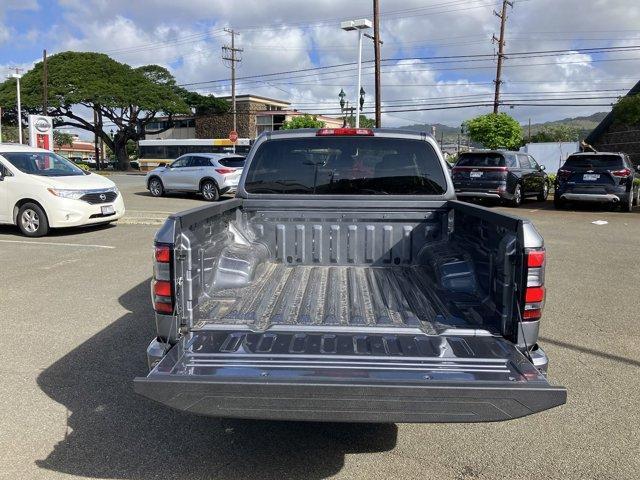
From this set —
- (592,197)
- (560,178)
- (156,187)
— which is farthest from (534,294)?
(156,187)

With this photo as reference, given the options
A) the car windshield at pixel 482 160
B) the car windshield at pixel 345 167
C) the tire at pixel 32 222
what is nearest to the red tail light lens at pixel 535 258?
the car windshield at pixel 345 167

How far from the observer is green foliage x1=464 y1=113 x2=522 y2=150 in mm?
34062

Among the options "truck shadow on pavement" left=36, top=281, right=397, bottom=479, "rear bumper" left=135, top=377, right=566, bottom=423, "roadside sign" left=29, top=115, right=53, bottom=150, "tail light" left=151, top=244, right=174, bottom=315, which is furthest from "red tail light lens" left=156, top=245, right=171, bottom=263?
"roadside sign" left=29, top=115, right=53, bottom=150

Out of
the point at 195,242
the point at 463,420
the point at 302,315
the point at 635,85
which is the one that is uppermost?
the point at 635,85

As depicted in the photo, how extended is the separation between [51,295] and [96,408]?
11.1 ft

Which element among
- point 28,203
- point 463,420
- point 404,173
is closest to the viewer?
point 463,420

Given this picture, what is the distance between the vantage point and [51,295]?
263 inches

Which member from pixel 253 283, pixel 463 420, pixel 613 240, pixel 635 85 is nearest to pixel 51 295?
pixel 253 283

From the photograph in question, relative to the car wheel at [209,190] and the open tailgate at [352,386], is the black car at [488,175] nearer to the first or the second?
the car wheel at [209,190]

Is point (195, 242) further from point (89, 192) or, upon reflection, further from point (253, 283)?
point (89, 192)

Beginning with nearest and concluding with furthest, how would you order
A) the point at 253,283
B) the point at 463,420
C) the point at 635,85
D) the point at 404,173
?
1. the point at 463,420
2. the point at 253,283
3. the point at 404,173
4. the point at 635,85

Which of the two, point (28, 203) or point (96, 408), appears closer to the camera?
point (96, 408)

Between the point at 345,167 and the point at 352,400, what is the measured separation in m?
2.73

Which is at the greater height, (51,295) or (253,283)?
(253,283)
